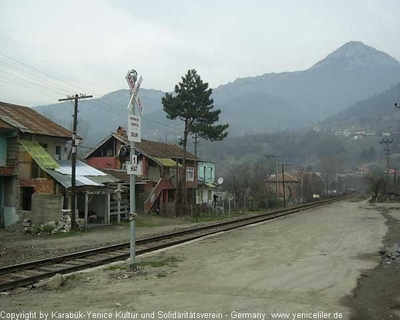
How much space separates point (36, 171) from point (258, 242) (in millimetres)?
15489

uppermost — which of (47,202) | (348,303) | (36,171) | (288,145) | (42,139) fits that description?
(288,145)

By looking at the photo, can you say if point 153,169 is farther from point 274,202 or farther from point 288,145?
point 288,145

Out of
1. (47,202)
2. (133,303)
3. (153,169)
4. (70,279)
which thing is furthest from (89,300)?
(153,169)

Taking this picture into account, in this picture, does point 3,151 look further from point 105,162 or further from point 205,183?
point 205,183

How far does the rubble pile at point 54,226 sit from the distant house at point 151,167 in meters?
12.7

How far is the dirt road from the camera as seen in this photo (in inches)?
278

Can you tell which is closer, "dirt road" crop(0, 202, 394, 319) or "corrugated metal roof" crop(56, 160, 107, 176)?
"dirt road" crop(0, 202, 394, 319)

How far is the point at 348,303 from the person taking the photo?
7664 mm

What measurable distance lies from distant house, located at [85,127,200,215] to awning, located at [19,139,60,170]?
1167 cm

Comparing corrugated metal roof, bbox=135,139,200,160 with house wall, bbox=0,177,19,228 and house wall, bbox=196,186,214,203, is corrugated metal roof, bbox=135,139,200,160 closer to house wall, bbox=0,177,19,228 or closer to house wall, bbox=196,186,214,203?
house wall, bbox=196,186,214,203

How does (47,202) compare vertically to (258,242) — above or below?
above

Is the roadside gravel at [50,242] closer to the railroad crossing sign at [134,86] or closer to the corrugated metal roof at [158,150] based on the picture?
the railroad crossing sign at [134,86]

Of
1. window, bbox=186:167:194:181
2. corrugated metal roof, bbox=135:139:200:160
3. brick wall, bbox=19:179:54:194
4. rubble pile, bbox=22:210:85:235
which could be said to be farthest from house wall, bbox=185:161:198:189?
rubble pile, bbox=22:210:85:235

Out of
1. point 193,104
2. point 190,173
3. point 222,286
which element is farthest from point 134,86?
point 190,173
